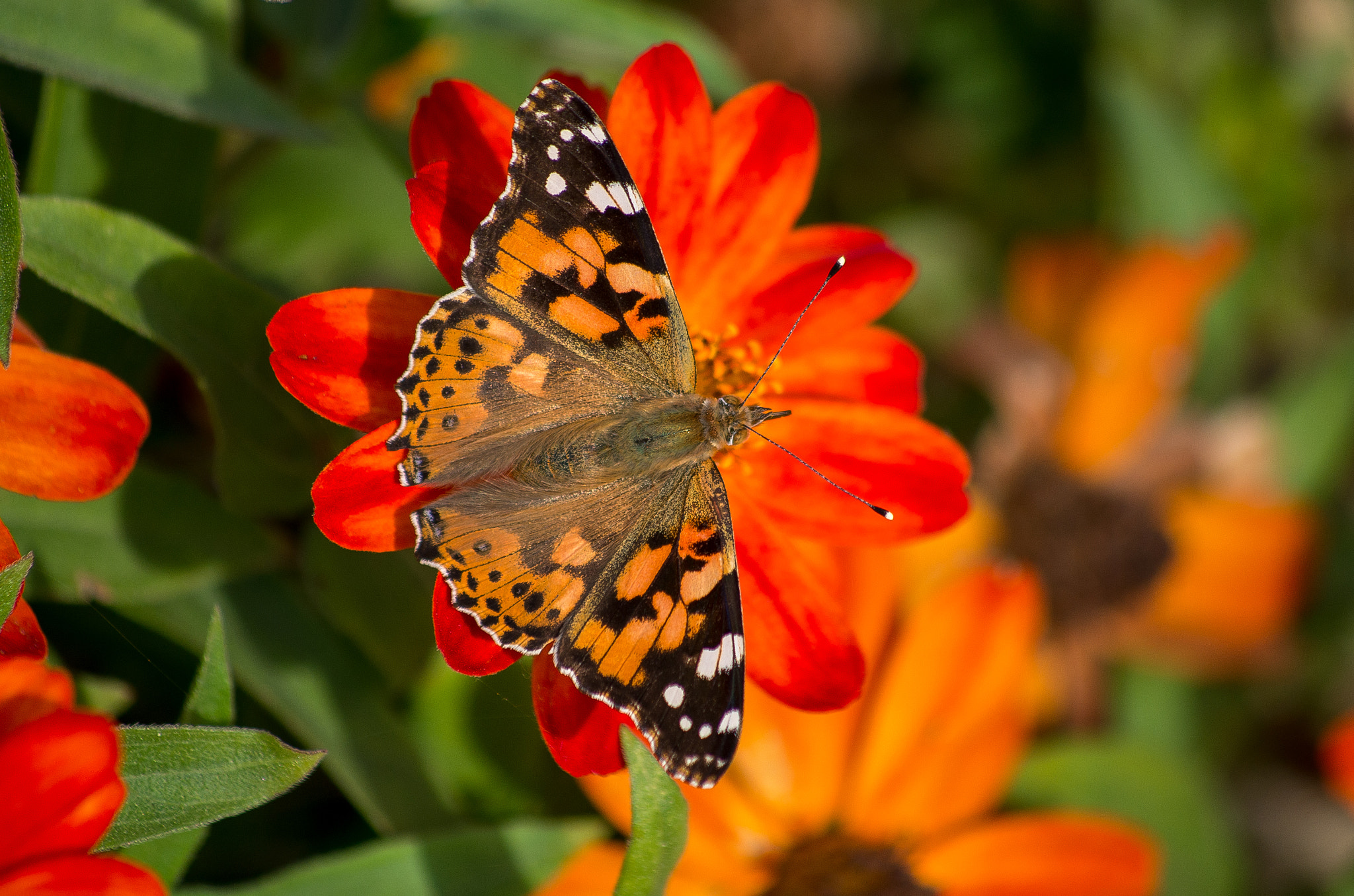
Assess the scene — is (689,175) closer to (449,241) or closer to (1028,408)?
(449,241)

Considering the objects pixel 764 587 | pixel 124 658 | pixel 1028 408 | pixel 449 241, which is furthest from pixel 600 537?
pixel 1028 408

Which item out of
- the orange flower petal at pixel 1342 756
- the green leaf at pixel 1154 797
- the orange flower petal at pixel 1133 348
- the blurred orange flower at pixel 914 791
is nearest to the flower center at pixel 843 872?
the blurred orange flower at pixel 914 791

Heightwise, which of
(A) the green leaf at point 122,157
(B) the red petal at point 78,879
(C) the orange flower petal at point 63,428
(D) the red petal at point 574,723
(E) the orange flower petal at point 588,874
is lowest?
(E) the orange flower petal at point 588,874

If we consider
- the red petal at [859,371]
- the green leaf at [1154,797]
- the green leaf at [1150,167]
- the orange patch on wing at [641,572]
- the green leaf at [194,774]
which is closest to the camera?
the green leaf at [194,774]

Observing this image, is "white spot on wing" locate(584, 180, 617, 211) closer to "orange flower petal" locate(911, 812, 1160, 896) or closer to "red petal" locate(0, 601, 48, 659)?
"red petal" locate(0, 601, 48, 659)

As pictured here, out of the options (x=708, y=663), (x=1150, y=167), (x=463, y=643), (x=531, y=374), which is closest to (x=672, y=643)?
(x=708, y=663)

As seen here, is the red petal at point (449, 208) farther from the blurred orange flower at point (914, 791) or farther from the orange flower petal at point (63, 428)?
the blurred orange flower at point (914, 791)

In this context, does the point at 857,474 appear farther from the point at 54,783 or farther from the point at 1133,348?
the point at 1133,348
